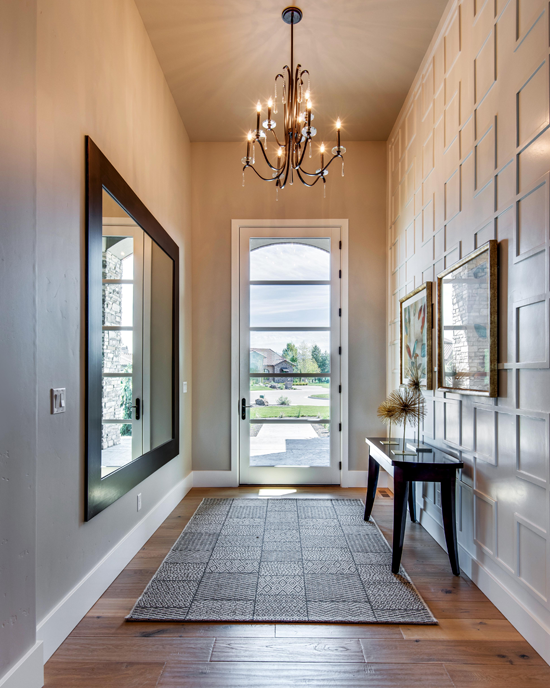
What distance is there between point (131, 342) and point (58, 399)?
0.81 metres

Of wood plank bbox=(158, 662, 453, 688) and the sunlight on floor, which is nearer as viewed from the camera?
wood plank bbox=(158, 662, 453, 688)

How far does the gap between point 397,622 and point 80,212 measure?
2.29 m

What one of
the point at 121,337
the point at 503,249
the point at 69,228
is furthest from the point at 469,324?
the point at 69,228

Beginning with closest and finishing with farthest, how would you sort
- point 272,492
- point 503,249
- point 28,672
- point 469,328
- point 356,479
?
1. point 28,672
2. point 503,249
3. point 469,328
4. point 272,492
5. point 356,479

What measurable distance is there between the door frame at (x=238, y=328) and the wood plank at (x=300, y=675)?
2487mm

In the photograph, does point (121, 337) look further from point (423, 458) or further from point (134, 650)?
point (423, 458)

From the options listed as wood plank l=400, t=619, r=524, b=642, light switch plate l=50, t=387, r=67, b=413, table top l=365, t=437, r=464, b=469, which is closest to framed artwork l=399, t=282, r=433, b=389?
table top l=365, t=437, r=464, b=469

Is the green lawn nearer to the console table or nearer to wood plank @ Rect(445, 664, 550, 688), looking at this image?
the console table

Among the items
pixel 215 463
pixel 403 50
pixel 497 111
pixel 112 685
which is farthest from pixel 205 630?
pixel 403 50

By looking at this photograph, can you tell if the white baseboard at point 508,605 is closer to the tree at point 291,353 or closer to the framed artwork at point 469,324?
A: the framed artwork at point 469,324

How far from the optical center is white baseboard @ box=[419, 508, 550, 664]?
1.69 metres

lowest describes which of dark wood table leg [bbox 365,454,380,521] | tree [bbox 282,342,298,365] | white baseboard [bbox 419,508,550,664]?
white baseboard [bbox 419,508,550,664]

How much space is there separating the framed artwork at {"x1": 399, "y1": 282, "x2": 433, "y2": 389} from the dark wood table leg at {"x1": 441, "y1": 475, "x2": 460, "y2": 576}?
2.29ft

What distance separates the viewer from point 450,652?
1.73 metres
